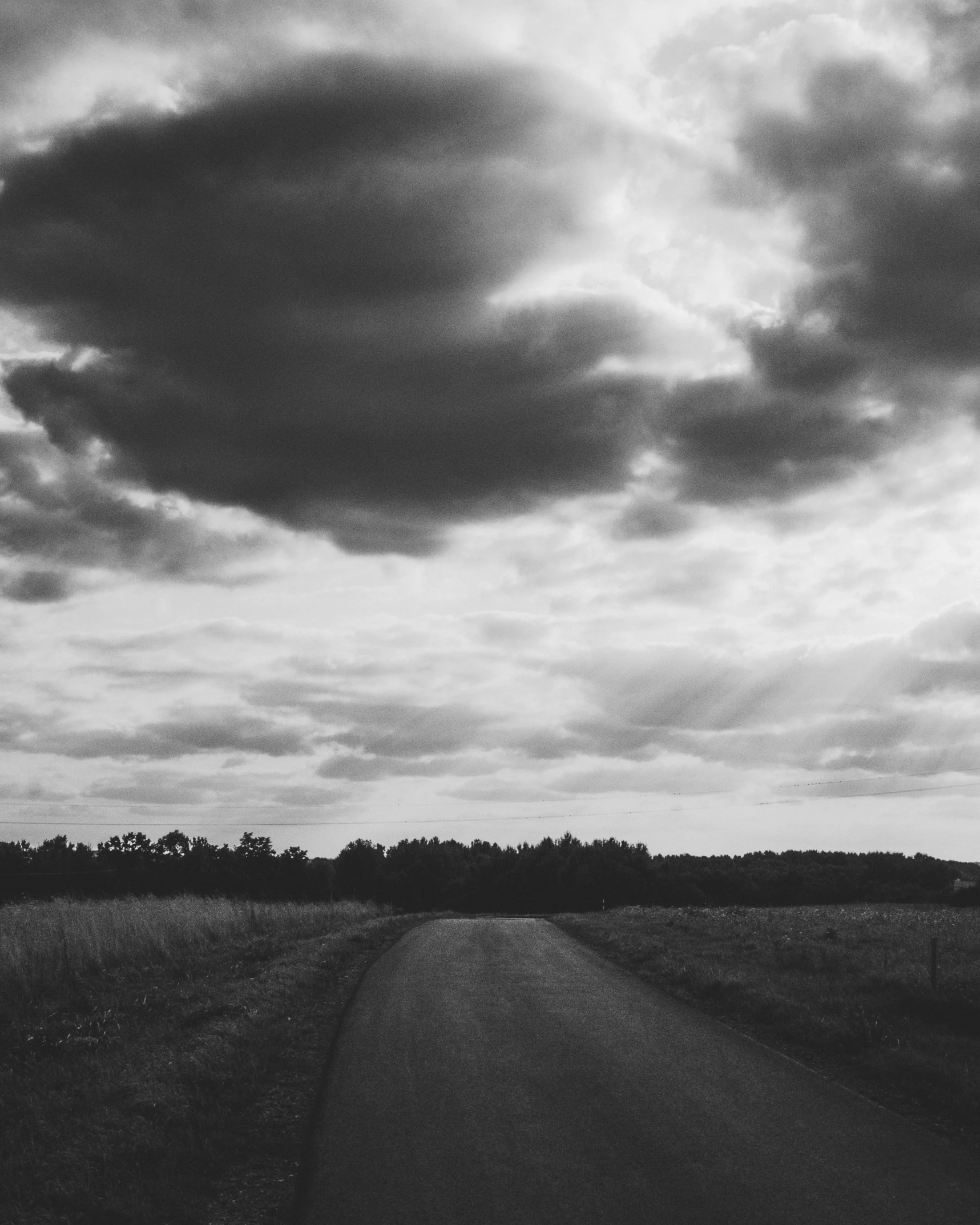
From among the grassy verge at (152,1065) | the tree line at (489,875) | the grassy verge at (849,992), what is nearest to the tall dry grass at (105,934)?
the grassy verge at (152,1065)

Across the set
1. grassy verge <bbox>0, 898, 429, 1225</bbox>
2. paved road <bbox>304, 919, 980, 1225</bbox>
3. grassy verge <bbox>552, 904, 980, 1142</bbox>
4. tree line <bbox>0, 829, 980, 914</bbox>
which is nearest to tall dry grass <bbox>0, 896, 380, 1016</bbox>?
grassy verge <bbox>0, 898, 429, 1225</bbox>

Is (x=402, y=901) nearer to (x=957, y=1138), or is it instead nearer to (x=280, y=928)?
(x=280, y=928)

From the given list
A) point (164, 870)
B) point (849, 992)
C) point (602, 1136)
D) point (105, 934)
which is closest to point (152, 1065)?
point (602, 1136)

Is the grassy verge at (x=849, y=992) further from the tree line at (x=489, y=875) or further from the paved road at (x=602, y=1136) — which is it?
the tree line at (x=489, y=875)

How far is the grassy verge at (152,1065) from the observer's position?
713cm

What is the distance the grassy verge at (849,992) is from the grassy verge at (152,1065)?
19.5 ft

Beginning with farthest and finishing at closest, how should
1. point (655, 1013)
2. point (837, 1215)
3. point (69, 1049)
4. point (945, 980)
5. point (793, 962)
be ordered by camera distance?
point (793, 962) → point (945, 980) → point (655, 1013) → point (69, 1049) → point (837, 1215)

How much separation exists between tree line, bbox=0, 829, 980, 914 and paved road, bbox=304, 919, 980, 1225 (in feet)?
198

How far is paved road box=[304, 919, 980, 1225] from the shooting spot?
6664 mm

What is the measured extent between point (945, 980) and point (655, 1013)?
5985mm

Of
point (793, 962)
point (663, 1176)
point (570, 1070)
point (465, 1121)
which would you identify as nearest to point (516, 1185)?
point (663, 1176)

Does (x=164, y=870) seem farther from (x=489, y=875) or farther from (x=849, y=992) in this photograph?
(x=849, y=992)

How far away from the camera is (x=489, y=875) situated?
117625 mm

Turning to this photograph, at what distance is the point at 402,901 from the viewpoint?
11519cm
